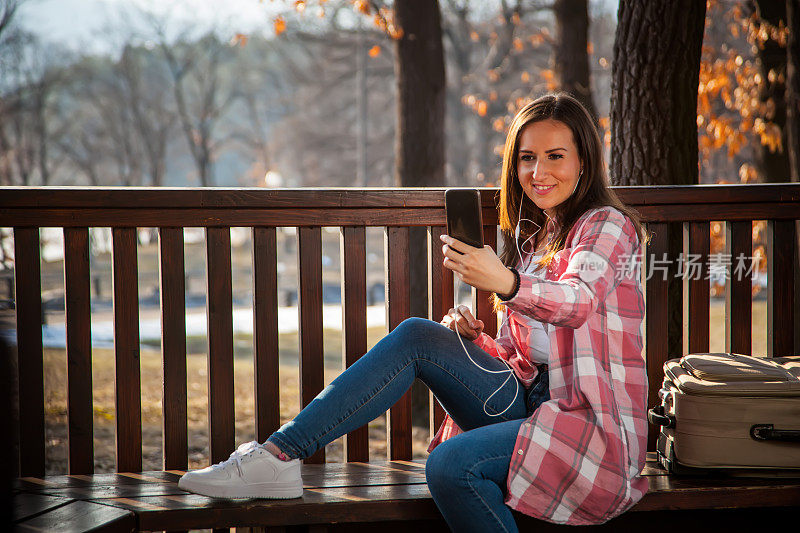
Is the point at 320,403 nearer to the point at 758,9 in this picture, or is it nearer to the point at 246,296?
the point at 758,9

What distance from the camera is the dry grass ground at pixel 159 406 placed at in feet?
20.5

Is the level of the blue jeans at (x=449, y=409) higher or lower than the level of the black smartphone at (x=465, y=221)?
lower

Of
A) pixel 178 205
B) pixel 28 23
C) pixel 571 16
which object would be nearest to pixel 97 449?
pixel 178 205

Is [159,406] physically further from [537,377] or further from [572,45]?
[537,377]

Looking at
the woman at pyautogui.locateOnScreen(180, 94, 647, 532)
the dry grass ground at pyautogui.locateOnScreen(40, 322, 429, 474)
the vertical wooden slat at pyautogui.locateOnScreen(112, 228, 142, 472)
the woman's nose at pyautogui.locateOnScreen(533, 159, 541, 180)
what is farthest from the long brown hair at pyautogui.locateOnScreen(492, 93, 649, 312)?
the dry grass ground at pyautogui.locateOnScreen(40, 322, 429, 474)

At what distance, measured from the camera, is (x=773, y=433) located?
7.96 ft

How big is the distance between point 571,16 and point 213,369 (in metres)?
7.77

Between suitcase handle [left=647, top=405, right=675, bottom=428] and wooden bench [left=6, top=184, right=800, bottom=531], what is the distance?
0.17 m

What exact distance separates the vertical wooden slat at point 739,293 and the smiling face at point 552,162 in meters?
0.89

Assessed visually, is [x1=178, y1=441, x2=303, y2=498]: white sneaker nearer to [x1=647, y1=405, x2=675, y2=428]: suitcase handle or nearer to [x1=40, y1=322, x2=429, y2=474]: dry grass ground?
[x1=647, y1=405, x2=675, y2=428]: suitcase handle

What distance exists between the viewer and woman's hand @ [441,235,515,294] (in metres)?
2.04

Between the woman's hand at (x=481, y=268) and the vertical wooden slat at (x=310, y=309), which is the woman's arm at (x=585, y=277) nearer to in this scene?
the woman's hand at (x=481, y=268)

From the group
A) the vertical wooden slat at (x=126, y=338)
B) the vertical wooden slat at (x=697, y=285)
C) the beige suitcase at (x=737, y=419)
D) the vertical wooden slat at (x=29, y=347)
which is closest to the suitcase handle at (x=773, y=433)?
the beige suitcase at (x=737, y=419)

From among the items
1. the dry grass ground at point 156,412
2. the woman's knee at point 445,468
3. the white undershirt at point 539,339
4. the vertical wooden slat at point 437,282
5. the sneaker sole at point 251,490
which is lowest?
the dry grass ground at point 156,412
